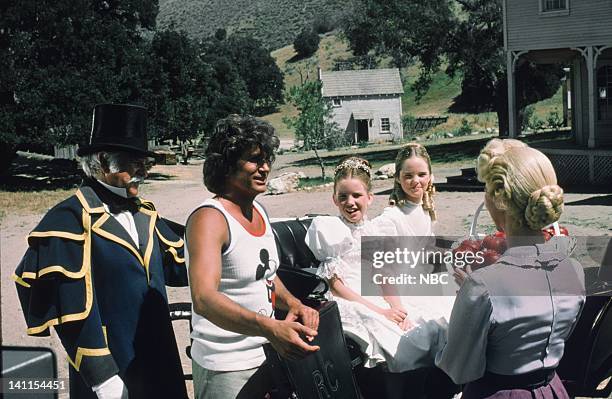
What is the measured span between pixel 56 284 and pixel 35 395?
1.08 m

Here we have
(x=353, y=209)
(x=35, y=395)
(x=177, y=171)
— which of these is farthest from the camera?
(x=177, y=171)

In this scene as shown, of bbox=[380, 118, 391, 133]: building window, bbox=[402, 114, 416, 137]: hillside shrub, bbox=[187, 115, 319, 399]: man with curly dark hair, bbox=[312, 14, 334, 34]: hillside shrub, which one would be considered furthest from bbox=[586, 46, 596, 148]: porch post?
bbox=[312, 14, 334, 34]: hillside shrub

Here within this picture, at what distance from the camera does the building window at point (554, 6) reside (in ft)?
64.6

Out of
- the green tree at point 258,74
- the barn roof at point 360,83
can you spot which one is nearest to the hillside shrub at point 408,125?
the barn roof at point 360,83

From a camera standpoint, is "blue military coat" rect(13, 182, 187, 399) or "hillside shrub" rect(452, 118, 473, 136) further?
"hillside shrub" rect(452, 118, 473, 136)

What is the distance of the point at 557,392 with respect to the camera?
233cm

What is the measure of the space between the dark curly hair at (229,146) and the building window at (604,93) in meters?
18.7

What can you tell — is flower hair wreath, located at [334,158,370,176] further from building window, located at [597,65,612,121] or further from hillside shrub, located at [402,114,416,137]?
hillside shrub, located at [402,114,416,137]

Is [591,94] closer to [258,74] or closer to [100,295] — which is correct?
[100,295]

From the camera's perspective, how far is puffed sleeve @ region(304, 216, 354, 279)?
3.41 m

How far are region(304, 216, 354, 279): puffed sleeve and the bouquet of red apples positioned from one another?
0.47 m

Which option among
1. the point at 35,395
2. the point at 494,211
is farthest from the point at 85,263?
the point at 494,211

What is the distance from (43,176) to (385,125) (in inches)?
969

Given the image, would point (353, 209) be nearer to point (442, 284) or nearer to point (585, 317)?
point (442, 284)
